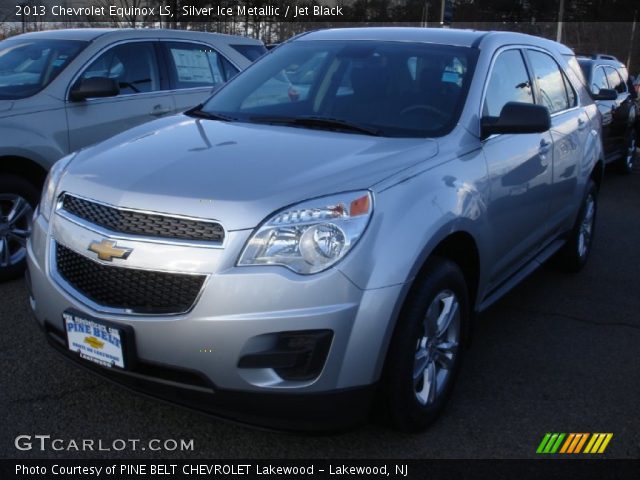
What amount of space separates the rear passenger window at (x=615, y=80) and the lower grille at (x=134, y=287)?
9.54 meters

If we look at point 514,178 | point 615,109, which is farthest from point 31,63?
point 615,109

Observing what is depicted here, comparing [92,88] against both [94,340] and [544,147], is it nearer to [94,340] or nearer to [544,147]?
[94,340]

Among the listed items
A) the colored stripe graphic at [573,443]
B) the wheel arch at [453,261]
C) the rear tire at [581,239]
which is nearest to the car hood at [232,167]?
the wheel arch at [453,261]

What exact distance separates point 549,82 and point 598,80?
5.85m

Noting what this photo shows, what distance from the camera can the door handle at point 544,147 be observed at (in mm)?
4121

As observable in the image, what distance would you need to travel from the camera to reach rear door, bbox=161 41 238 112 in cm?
601

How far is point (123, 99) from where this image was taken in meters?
5.54

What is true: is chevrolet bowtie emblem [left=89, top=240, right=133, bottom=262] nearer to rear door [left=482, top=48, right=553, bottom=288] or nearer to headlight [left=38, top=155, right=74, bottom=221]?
headlight [left=38, top=155, right=74, bottom=221]

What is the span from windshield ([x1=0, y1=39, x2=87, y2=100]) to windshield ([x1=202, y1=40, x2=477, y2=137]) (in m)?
1.73

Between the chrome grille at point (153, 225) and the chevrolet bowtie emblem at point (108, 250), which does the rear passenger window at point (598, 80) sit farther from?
the chevrolet bowtie emblem at point (108, 250)

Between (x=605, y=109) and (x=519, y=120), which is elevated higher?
(x=519, y=120)

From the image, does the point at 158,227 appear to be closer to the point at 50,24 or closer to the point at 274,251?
the point at 274,251

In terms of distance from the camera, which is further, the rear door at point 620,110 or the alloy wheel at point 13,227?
the rear door at point 620,110

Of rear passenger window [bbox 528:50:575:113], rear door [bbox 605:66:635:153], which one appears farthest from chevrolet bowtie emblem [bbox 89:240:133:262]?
rear door [bbox 605:66:635:153]
